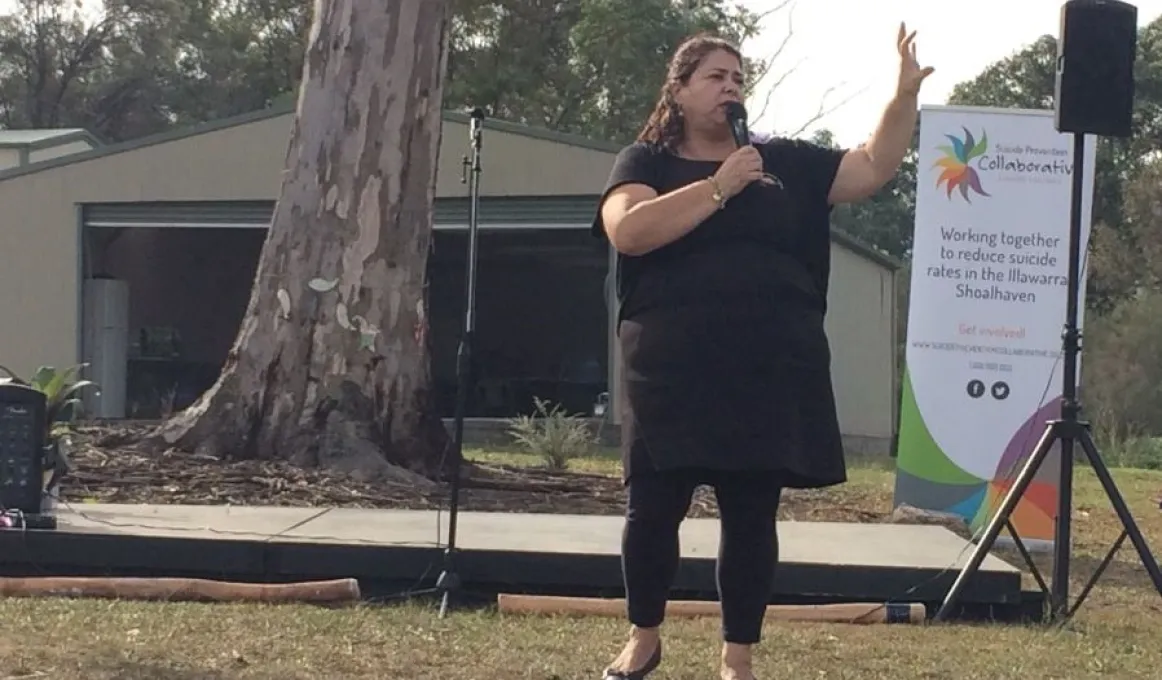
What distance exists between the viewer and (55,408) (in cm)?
618

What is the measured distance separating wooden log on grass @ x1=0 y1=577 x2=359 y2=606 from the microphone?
2227 mm

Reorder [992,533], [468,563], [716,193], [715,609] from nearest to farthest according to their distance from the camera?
[716,193] → [715,609] → [992,533] → [468,563]

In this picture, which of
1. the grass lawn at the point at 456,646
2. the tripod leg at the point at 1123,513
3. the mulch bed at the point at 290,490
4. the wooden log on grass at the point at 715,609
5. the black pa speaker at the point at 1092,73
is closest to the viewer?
the grass lawn at the point at 456,646

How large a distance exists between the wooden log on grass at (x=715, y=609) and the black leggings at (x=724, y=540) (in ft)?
3.93

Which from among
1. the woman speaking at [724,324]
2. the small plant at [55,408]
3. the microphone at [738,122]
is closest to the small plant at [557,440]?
the small plant at [55,408]

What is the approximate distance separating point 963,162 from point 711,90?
4.24 m

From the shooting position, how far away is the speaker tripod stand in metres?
4.83

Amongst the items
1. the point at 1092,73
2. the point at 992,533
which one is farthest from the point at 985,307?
the point at 992,533

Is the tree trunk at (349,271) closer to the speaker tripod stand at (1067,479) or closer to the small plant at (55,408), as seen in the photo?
the small plant at (55,408)

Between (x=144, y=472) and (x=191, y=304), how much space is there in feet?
54.6

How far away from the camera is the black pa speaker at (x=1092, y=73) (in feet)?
16.1

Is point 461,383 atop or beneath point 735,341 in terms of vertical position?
beneath

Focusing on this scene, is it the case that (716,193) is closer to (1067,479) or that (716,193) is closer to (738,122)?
(738,122)

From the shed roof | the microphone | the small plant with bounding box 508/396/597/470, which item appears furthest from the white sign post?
the shed roof
